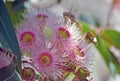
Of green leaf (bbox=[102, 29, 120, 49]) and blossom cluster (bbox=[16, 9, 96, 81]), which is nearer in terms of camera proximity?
blossom cluster (bbox=[16, 9, 96, 81])

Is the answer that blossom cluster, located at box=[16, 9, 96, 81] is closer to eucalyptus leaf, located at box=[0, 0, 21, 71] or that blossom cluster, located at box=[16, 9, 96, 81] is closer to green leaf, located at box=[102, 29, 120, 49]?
eucalyptus leaf, located at box=[0, 0, 21, 71]

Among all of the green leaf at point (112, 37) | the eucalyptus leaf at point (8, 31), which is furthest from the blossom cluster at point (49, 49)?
the green leaf at point (112, 37)

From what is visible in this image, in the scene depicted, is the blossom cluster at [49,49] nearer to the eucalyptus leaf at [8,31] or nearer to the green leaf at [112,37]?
the eucalyptus leaf at [8,31]

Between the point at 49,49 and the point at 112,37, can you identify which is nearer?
the point at 49,49

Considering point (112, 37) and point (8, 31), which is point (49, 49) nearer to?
point (8, 31)

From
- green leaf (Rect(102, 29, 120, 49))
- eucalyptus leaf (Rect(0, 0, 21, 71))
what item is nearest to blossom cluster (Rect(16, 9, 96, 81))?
eucalyptus leaf (Rect(0, 0, 21, 71))

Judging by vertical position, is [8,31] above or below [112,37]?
above

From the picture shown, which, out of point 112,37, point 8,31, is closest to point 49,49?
point 8,31
